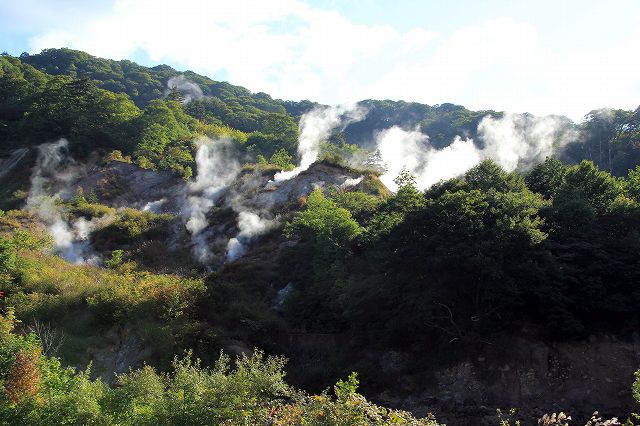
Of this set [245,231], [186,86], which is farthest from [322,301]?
[186,86]

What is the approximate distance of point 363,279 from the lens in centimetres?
1698

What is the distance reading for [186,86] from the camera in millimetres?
92750

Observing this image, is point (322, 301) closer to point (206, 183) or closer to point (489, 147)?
point (206, 183)

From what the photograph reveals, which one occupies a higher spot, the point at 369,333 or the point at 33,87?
the point at 33,87

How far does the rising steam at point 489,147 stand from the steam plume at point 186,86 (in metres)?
39.0

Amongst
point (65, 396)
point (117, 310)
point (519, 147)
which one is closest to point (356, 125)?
point (519, 147)

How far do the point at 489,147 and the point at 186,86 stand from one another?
59415 millimetres

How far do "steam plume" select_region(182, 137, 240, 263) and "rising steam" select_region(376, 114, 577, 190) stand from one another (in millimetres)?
16681

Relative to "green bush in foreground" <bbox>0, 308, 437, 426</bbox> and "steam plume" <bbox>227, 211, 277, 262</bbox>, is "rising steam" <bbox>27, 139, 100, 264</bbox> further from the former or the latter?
"green bush in foreground" <bbox>0, 308, 437, 426</bbox>

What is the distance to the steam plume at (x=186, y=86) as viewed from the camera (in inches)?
3543

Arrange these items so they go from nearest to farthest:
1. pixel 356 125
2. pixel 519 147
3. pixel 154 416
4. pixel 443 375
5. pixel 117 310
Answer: pixel 154 416 < pixel 443 375 < pixel 117 310 < pixel 519 147 < pixel 356 125

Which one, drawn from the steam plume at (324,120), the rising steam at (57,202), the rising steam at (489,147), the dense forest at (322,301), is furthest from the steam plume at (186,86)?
the dense forest at (322,301)

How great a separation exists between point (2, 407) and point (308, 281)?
1378 centimetres

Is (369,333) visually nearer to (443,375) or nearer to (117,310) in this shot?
(443,375)
